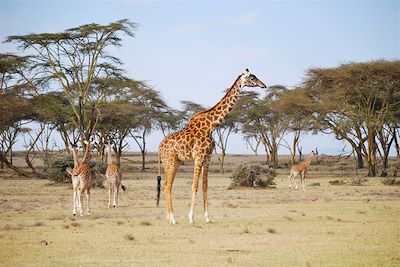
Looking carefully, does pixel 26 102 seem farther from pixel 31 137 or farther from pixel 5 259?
pixel 5 259

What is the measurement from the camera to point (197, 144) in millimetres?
18859

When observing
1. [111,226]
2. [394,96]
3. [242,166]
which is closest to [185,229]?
[111,226]

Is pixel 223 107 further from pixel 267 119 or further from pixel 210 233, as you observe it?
pixel 267 119

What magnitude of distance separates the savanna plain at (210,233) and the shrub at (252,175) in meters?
8.03

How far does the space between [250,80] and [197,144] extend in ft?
8.07

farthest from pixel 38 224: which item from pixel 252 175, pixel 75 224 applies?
pixel 252 175

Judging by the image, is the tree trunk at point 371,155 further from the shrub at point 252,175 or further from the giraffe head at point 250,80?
the giraffe head at point 250,80

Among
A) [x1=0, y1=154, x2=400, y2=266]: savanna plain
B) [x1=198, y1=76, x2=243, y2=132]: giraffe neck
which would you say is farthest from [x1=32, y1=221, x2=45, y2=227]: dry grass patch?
[x1=198, y1=76, x2=243, y2=132]: giraffe neck

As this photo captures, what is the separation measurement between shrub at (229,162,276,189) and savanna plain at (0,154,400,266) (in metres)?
8.03

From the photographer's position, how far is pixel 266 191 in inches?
1326

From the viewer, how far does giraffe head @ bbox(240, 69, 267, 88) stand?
19.8 metres

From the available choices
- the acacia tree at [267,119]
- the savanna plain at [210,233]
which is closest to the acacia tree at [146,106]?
the acacia tree at [267,119]

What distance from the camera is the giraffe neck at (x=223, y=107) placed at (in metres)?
19.6

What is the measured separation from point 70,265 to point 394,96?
4192 cm
